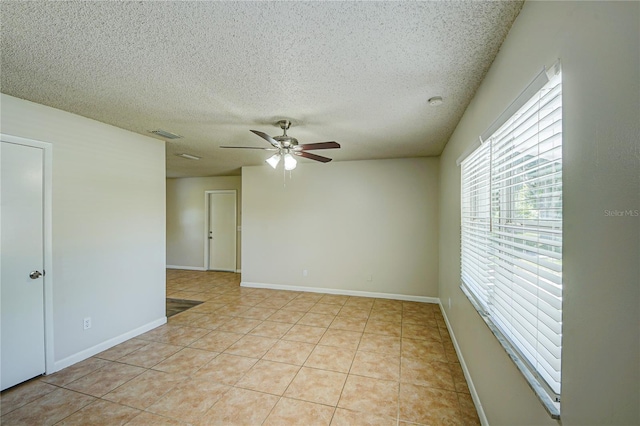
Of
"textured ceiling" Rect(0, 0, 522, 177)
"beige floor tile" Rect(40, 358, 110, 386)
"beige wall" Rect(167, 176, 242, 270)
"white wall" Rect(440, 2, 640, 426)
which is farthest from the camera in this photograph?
"beige wall" Rect(167, 176, 242, 270)

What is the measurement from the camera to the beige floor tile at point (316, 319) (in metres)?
3.81

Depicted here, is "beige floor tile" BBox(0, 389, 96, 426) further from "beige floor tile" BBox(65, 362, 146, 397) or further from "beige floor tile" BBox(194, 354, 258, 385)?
"beige floor tile" BBox(194, 354, 258, 385)

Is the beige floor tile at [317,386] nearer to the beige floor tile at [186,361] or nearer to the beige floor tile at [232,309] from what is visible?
the beige floor tile at [186,361]

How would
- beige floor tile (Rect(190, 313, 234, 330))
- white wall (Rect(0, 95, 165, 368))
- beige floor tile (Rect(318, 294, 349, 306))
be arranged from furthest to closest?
beige floor tile (Rect(318, 294, 349, 306))
beige floor tile (Rect(190, 313, 234, 330))
white wall (Rect(0, 95, 165, 368))

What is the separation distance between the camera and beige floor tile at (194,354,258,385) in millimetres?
2539

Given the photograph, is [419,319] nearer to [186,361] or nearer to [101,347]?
[186,361]

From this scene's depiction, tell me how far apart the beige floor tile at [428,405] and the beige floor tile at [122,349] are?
9.45 ft

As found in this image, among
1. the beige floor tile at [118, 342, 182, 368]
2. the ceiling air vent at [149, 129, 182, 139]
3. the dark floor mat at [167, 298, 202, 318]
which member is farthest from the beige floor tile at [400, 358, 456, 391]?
the ceiling air vent at [149, 129, 182, 139]

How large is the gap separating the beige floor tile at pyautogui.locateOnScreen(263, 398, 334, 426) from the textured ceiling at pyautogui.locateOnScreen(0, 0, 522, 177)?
2.49 metres

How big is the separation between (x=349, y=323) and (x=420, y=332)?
93 centimetres

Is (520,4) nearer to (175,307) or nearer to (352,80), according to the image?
(352,80)

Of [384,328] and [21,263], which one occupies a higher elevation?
[21,263]

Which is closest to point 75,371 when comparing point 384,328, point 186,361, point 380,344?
point 186,361

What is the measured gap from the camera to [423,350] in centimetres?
306
